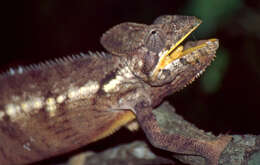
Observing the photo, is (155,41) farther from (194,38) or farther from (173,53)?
(194,38)

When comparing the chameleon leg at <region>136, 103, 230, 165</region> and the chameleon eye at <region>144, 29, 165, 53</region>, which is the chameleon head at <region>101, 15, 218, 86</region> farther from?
the chameleon leg at <region>136, 103, 230, 165</region>

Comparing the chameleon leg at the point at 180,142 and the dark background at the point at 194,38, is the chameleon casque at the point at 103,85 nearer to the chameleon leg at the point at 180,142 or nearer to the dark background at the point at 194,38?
the chameleon leg at the point at 180,142

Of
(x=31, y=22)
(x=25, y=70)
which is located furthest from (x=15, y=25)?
(x=25, y=70)

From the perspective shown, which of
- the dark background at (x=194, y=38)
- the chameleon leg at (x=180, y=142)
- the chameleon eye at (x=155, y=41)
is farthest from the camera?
the dark background at (x=194, y=38)

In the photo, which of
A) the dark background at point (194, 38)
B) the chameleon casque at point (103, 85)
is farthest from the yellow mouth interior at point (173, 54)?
the dark background at point (194, 38)

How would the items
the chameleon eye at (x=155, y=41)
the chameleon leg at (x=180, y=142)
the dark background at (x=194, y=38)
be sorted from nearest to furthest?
1. the chameleon leg at (x=180, y=142)
2. the chameleon eye at (x=155, y=41)
3. the dark background at (x=194, y=38)

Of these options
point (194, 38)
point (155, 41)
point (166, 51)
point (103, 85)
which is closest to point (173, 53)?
point (166, 51)

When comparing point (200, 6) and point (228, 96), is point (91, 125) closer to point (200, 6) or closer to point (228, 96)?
point (200, 6)
